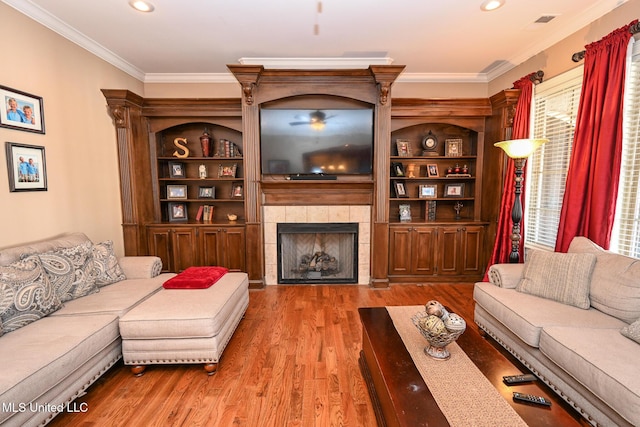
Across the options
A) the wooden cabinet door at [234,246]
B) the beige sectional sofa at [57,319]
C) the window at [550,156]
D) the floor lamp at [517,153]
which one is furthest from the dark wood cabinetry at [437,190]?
the beige sectional sofa at [57,319]

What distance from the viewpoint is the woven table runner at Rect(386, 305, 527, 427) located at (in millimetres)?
1221

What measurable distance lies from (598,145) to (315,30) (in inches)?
109

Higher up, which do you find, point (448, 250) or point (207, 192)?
point (207, 192)

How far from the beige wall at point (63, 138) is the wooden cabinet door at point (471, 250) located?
4.54 m

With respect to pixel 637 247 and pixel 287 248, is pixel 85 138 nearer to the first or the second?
pixel 287 248

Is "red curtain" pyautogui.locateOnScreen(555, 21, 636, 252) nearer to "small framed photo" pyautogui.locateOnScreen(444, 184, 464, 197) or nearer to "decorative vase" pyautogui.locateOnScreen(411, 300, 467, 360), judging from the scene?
"small framed photo" pyautogui.locateOnScreen(444, 184, 464, 197)

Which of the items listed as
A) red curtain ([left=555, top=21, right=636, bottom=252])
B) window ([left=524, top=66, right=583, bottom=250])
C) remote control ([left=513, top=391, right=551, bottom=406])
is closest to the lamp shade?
red curtain ([left=555, top=21, right=636, bottom=252])

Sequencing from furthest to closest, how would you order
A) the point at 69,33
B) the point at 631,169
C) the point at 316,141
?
the point at 316,141 < the point at 69,33 < the point at 631,169

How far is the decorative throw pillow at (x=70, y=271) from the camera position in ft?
7.55

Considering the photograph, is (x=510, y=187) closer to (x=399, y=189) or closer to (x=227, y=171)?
(x=399, y=189)

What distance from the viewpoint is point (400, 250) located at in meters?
4.19

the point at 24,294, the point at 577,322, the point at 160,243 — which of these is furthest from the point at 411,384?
the point at 160,243

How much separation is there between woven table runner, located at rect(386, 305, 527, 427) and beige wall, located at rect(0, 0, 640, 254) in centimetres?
304

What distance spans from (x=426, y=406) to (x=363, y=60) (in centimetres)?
378
